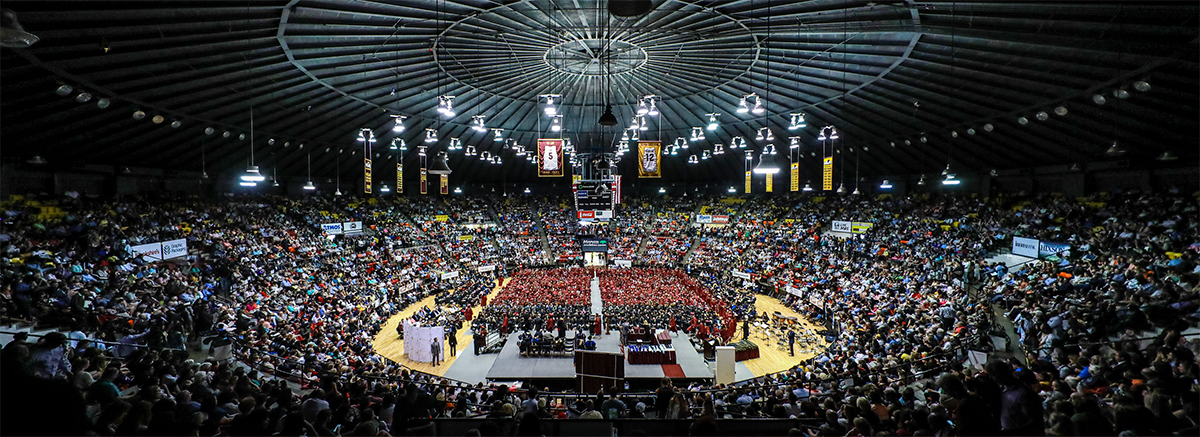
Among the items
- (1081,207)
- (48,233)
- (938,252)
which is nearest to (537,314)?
(48,233)

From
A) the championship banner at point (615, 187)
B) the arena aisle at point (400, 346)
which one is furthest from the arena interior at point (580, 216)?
the championship banner at point (615, 187)

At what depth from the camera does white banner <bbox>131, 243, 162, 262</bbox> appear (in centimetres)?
1504

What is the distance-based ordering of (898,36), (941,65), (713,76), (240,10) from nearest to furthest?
(240,10) → (898,36) → (941,65) → (713,76)

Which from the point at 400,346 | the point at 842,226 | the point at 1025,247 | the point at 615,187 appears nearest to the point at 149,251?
the point at 400,346

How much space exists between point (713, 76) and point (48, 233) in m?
22.5

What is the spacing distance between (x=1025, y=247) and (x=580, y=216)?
22.2m

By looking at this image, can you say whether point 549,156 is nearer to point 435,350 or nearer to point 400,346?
point 435,350

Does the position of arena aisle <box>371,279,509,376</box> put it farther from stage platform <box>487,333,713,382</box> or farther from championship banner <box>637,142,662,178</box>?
championship banner <box>637,142,662,178</box>

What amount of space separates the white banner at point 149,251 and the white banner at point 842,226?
3321 centimetres

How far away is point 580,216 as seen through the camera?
31094mm

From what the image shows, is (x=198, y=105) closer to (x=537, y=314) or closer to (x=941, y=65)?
(x=537, y=314)

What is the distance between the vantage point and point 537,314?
20.1m

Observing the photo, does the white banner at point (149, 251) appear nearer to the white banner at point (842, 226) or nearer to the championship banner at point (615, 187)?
the championship banner at point (615, 187)

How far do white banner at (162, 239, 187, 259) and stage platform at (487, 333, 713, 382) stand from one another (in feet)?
40.4
